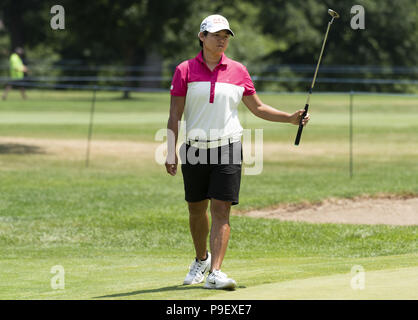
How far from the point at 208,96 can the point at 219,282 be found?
4.97 ft

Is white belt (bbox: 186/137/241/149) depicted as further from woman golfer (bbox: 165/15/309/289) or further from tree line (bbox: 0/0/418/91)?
tree line (bbox: 0/0/418/91)

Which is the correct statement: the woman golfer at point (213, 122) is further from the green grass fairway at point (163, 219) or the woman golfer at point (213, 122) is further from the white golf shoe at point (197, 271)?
the green grass fairway at point (163, 219)

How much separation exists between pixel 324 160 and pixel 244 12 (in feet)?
139

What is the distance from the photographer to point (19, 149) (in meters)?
22.2

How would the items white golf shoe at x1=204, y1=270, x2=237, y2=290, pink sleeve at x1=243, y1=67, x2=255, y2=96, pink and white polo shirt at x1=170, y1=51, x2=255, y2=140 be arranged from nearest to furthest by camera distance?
1. white golf shoe at x1=204, y1=270, x2=237, y2=290
2. pink and white polo shirt at x1=170, y1=51, x2=255, y2=140
3. pink sleeve at x1=243, y1=67, x2=255, y2=96

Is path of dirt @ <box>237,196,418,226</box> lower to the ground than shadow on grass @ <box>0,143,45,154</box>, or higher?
lower

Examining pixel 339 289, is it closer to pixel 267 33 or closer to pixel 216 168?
pixel 216 168

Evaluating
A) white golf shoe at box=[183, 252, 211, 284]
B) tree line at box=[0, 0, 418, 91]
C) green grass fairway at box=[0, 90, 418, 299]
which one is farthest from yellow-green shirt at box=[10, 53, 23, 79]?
white golf shoe at box=[183, 252, 211, 284]

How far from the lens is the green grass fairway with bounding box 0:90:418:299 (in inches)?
294

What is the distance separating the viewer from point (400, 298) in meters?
6.00

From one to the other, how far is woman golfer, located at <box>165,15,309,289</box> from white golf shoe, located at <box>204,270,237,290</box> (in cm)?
3

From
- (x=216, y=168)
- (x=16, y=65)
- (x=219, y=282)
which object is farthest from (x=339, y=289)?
(x=16, y=65)

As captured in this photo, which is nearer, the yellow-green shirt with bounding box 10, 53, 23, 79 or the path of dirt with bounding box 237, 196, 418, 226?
the path of dirt with bounding box 237, 196, 418, 226

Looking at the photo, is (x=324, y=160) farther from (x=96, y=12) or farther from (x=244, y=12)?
(x=244, y=12)
